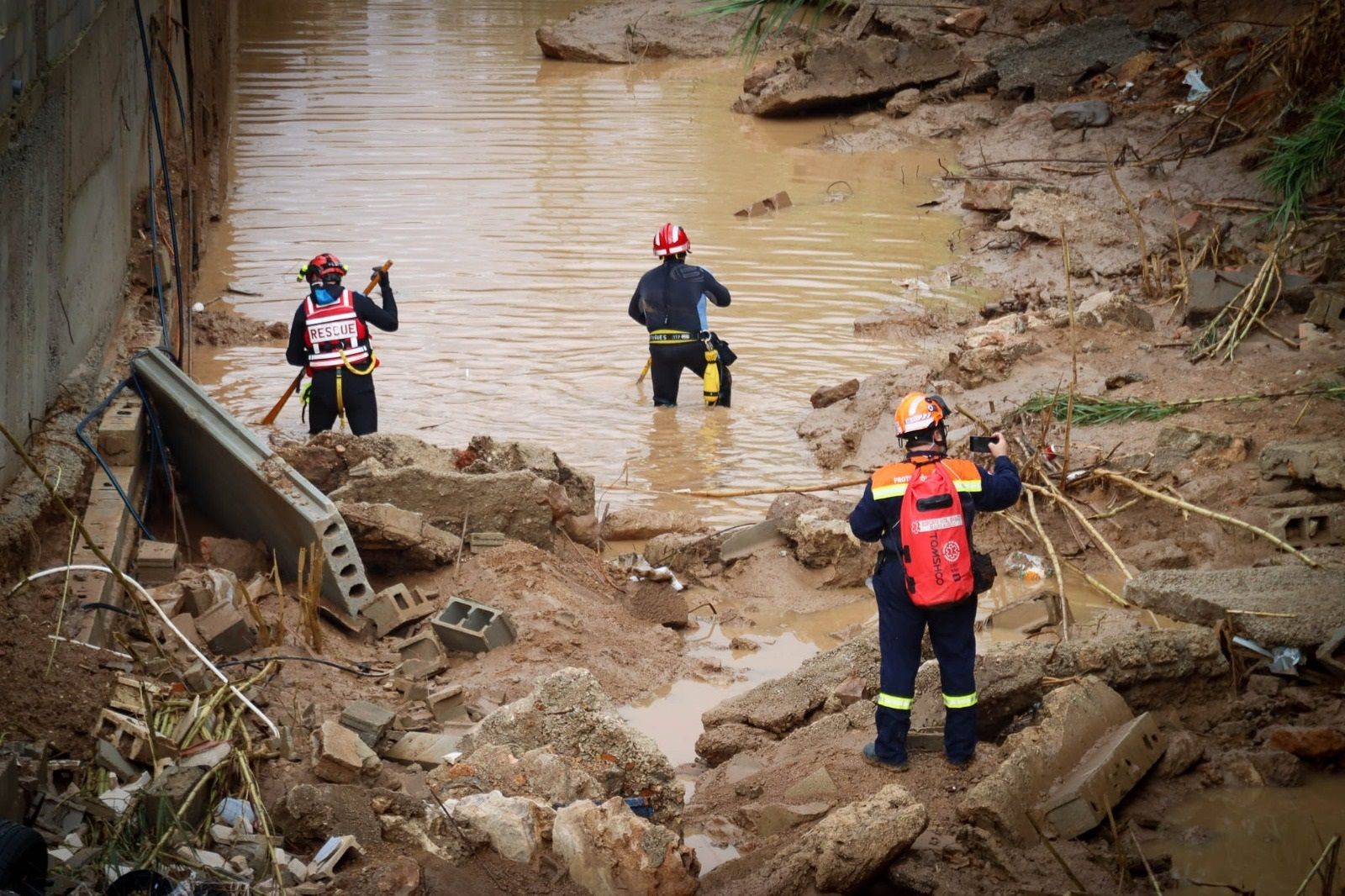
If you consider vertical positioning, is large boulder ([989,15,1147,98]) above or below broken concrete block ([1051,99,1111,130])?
above

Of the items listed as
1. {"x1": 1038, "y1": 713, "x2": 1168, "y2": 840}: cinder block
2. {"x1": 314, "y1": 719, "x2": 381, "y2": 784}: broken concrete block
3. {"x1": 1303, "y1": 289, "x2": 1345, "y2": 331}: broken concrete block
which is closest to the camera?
→ {"x1": 1038, "y1": 713, "x2": 1168, "y2": 840}: cinder block

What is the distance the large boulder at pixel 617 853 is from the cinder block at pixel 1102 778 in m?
1.48

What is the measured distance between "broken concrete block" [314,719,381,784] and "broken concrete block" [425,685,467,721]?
3.39ft

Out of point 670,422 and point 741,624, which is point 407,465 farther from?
point 670,422

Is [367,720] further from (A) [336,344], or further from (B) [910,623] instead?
(A) [336,344]

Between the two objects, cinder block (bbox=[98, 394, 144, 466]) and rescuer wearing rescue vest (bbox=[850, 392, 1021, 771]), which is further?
cinder block (bbox=[98, 394, 144, 466])

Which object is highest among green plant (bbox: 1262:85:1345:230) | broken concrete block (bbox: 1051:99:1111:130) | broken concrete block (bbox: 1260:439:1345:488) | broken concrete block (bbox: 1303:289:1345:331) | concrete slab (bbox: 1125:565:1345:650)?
broken concrete block (bbox: 1051:99:1111:130)

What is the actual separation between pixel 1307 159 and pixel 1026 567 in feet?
17.0

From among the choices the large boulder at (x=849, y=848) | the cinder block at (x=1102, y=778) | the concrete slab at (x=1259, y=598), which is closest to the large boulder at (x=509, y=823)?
the large boulder at (x=849, y=848)

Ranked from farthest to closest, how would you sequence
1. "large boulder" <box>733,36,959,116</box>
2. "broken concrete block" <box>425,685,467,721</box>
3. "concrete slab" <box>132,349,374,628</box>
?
"large boulder" <box>733,36,959,116</box> → "concrete slab" <box>132,349,374,628</box> → "broken concrete block" <box>425,685,467,721</box>

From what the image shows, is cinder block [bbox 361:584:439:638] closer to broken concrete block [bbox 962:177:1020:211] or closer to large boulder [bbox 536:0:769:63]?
broken concrete block [bbox 962:177:1020:211]

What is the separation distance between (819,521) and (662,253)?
146 inches

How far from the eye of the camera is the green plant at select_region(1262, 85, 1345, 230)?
38.3ft

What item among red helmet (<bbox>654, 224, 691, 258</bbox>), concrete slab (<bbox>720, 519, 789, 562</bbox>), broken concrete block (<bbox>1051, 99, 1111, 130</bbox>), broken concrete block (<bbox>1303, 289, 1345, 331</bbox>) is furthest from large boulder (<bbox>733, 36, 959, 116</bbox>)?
concrete slab (<bbox>720, 519, 789, 562</bbox>)
